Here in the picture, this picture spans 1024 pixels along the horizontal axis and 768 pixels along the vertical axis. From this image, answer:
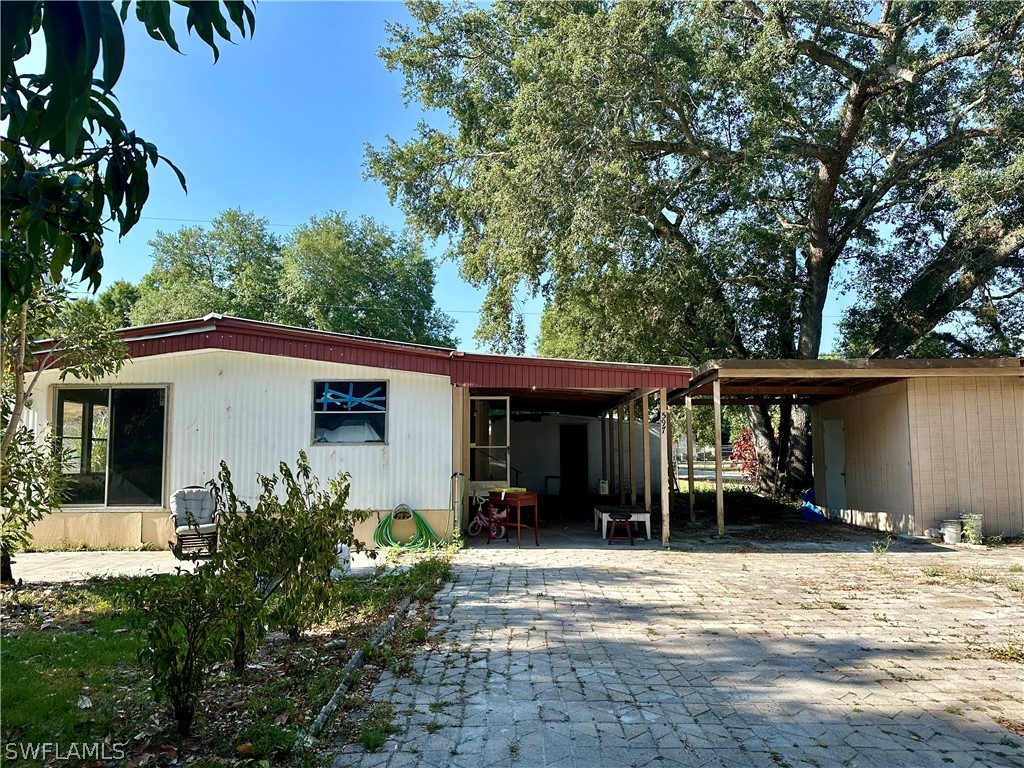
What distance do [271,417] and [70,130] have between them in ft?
27.6

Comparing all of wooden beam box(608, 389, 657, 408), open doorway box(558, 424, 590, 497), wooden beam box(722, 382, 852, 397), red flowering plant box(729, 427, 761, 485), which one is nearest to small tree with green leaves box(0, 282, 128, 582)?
wooden beam box(608, 389, 657, 408)

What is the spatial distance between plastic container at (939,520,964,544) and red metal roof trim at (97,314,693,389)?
15.0ft

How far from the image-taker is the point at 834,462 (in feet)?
44.7

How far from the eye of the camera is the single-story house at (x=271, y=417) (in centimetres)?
908

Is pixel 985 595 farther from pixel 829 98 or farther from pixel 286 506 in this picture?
pixel 829 98

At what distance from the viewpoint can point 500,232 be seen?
14.8m

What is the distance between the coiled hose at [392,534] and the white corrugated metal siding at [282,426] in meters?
0.15

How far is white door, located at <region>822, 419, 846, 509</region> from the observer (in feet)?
43.3

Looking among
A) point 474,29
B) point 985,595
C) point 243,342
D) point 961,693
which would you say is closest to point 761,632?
point 961,693

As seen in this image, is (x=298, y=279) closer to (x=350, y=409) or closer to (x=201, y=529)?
(x=350, y=409)

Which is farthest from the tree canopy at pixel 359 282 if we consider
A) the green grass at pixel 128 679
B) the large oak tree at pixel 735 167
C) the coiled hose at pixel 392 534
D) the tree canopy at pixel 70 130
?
the tree canopy at pixel 70 130

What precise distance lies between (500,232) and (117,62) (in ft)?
45.4

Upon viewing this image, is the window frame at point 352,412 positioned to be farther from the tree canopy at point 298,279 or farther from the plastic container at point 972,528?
the tree canopy at point 298,279

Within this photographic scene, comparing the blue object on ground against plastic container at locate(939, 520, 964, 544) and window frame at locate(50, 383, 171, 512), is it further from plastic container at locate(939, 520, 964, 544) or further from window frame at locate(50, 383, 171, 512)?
window frame at locate(50, 383, 171, 512)
